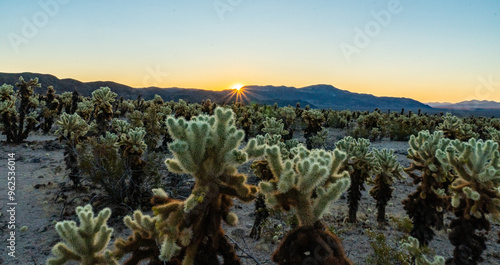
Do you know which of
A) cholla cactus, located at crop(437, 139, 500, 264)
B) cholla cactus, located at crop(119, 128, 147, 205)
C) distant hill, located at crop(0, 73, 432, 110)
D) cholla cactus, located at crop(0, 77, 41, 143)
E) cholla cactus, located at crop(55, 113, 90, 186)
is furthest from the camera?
distant hill, located at crop(0, 73, 432, 110)

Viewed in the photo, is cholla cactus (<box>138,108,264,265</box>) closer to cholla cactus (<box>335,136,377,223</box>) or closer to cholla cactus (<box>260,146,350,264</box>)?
cholla cactus (<box>260,146,350,264</box>)

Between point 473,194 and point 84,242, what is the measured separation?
480cm

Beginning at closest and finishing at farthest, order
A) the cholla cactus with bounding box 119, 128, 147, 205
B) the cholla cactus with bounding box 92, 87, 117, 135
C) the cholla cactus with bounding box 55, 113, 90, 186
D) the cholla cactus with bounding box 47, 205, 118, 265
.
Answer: the cholla cactus with bounding box 47, 205, 118, 265 < the cholla cactus with bounding box 119, 128, 147, 205 < the cholla cactus with bounding box 55, 113, 90, 186 < the cholla cactus with bounding box 92, 87, 117, 135

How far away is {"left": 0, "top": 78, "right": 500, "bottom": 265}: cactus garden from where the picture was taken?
84.4 inches

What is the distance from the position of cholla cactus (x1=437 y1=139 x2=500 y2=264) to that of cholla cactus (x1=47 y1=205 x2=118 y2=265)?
4.66 meters

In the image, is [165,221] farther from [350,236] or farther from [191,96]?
[191,96]

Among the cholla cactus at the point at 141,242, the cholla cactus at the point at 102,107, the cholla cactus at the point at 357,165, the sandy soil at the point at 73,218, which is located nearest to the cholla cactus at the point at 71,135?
the sandy soil at the point at 73,218

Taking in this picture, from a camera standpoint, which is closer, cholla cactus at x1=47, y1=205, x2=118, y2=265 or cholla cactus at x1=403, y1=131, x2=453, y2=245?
cholla cactus at x1=47, y1=205, x2=118, y2=265

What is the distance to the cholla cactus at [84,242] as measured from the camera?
235 cm

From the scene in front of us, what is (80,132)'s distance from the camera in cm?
906

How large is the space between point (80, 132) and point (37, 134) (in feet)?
40.0

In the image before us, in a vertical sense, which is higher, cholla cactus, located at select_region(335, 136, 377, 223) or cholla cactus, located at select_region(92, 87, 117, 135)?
cholla cactus, located at select_region(92, 87, 117, 135)

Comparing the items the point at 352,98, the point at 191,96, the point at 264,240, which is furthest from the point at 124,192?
the point at 352,98

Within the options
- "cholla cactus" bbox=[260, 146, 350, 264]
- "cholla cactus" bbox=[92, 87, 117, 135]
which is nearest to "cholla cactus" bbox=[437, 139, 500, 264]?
"cholla cactus" bbox=[260, 146, 350, 264]
